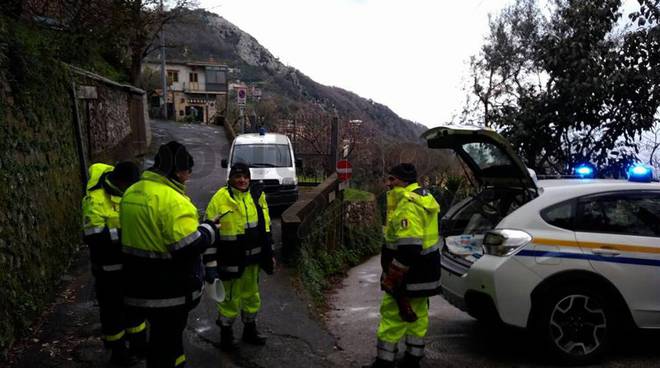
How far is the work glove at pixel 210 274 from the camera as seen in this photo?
4455 millimetres

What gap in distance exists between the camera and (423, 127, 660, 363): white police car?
464 cm

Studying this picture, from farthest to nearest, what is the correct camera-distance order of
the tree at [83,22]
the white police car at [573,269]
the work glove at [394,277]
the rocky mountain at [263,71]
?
the rocky mountain at [263,71] < the tree at [83,22] < the white police car at [573,269] < the work glove at [394,277]

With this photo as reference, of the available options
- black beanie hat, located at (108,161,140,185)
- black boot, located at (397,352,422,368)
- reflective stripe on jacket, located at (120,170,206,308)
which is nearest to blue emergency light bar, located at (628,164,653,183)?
black boot, located at (397,352,422,368)

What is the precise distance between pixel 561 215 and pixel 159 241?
339 centimetres

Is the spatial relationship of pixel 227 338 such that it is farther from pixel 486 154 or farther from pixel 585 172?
pixel 585 172

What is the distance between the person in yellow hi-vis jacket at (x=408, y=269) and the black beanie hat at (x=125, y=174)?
7.13 ft

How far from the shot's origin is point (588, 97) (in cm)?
980

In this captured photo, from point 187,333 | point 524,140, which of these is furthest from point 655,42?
point 187,333

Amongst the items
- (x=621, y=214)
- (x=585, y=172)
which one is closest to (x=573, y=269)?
(x=621, y=214)

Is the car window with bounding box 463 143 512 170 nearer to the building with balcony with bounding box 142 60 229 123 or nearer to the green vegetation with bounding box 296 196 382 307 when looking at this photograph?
the green vegetation with bounding box 296 196 382 307

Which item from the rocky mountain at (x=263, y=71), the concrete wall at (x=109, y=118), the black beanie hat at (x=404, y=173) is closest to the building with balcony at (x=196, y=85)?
the rocky mountain at (x=263, y=71)

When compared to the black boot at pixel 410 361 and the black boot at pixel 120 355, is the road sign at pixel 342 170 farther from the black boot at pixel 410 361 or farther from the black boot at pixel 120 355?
the black boot at pixel 120 355

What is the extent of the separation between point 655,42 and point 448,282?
20.8 feet

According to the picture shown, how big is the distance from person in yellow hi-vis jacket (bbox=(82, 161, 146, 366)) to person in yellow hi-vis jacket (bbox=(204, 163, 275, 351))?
2.41ft
